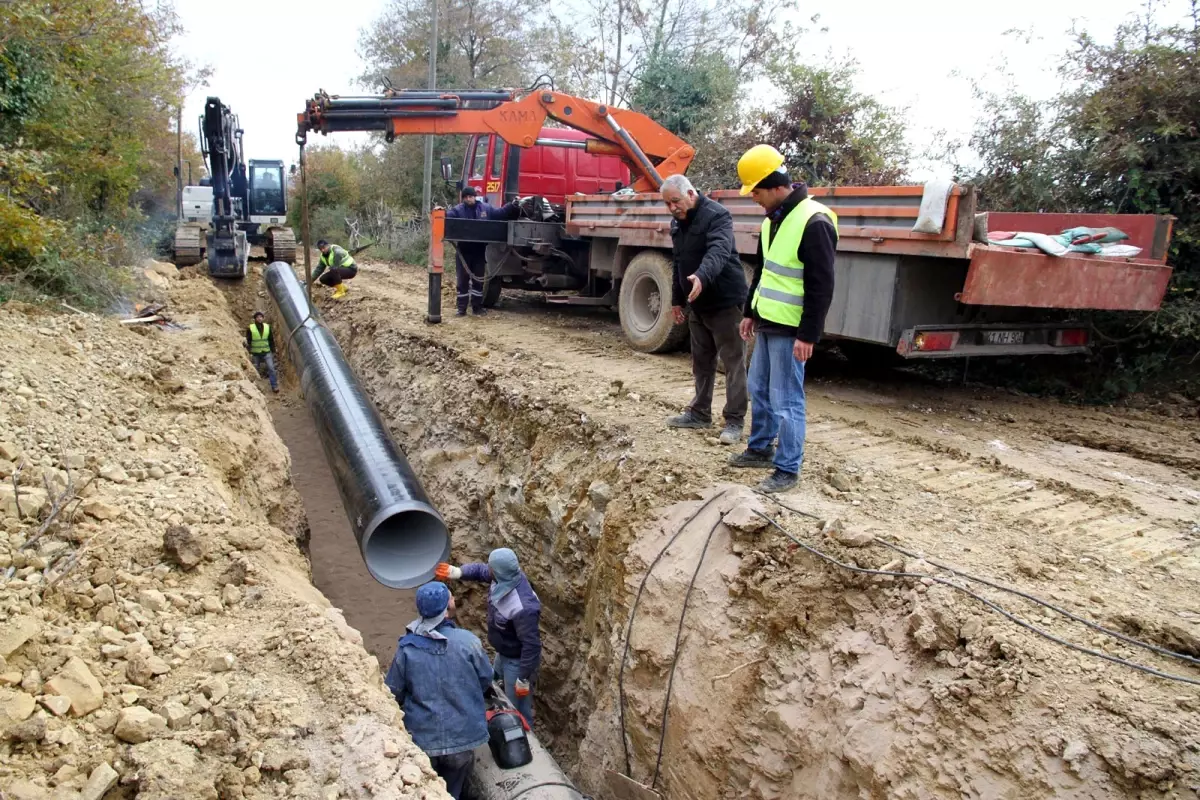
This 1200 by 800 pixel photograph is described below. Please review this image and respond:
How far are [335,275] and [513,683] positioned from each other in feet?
32.1

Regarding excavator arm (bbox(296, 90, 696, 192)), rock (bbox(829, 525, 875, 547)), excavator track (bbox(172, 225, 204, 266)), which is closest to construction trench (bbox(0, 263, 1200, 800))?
rock (bbox(829, 525, 875, 547))

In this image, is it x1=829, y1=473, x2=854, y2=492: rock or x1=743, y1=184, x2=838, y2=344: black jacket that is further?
x1=829, y1=473, x2=854, y2=492: rock

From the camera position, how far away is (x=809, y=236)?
4.01 metres

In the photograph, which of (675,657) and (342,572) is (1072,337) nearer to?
(675,657)

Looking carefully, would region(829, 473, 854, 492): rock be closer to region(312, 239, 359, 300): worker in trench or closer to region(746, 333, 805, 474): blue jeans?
region(746, 333, 805, 474): blue jeans

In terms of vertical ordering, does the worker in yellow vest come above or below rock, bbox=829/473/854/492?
below

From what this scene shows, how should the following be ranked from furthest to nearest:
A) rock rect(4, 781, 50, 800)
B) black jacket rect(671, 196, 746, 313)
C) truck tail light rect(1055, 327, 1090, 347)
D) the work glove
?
truck tail light rect(1055, 327, 1090, 347) < the work glove < black jacket rect(671, 196, 746, 313) < rock rect(4, 781, 50, 800)

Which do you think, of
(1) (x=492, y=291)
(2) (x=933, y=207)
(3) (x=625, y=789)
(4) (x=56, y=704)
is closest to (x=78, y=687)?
(4) (x=56, y=704)

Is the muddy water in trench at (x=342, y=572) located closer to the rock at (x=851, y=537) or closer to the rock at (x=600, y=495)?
the rock at (x=600, y=495)

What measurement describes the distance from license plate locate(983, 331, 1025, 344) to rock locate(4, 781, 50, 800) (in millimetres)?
6226

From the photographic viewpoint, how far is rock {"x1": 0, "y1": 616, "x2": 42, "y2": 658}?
9.32 ft

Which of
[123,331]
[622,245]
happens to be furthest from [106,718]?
[622,245]

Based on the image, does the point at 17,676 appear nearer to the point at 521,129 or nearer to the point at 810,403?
the point at 810,403

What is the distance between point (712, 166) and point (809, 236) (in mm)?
10334
